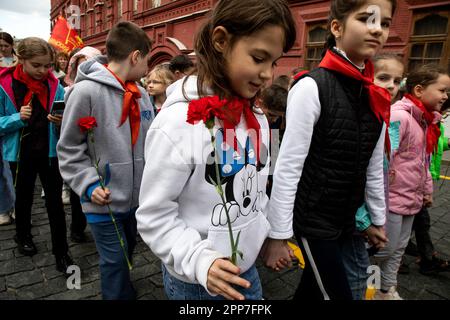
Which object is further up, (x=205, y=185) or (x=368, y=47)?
(x=368, y=47)

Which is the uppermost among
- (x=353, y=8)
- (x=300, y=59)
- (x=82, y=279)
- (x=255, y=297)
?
(x=300, y=59)

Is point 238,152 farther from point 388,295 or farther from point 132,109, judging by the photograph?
point 388,295

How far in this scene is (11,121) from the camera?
8.50 feet

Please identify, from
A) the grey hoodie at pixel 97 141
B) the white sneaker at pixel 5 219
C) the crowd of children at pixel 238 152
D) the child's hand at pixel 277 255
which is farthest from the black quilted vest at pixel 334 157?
the white sneaker at pixel 5 219

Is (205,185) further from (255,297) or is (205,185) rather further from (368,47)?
(368,47)

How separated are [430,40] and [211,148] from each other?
29.5ft

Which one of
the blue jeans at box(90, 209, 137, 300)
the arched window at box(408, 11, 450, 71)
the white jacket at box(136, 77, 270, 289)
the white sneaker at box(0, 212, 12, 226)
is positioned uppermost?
the arched window at box(408, 11, 450, 71)

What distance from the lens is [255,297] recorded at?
1.41 meters

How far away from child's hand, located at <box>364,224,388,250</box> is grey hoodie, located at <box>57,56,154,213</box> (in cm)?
148

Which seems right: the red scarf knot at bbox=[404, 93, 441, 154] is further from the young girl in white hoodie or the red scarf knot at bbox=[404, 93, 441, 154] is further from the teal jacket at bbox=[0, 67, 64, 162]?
the teal jacket at bbox=[0, 67, 64, 162]

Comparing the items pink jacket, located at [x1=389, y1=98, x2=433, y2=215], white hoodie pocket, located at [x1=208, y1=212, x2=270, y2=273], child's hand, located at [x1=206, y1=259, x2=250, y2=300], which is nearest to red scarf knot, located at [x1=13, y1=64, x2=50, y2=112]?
white hoodie pocket, located at [x1=208, y1=212, x2=270, y2=273]

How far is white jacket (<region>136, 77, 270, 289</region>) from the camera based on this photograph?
1.07 meters
